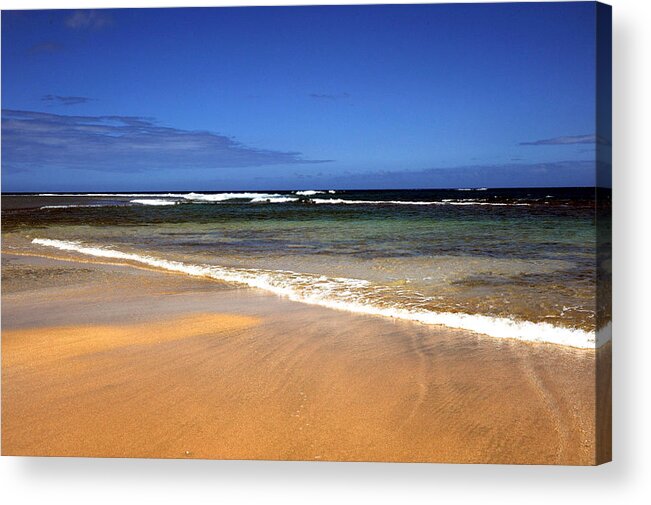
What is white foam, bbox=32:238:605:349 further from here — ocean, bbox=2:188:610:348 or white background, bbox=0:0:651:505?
white background, bbox=0:0:651:505

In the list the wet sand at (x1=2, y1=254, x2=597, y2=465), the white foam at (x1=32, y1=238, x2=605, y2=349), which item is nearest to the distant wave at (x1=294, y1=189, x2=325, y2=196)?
the white foam at (x1=32, y1=238, x2=605, y2=349)

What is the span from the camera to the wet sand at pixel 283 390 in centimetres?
317

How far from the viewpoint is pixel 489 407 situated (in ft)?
10.4

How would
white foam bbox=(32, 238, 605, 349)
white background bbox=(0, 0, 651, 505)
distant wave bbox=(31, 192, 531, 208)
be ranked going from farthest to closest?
distant wave bbox=(31, 192, 531, 208) < white foam bbox=(32, 238, 605, 349) < white background bbox=(0, 0, 651, 505)

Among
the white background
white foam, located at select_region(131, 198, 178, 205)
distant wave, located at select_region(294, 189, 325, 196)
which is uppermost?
distant wave, located at select_region(294, 189, 325, 196)

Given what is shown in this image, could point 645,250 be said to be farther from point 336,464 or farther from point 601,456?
point 336,464

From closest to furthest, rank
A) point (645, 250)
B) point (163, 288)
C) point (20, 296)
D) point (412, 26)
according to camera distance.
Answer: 1. point (645, 250)
2. point (412, 26)
3. point (20, 296)
4. point (163, 288)

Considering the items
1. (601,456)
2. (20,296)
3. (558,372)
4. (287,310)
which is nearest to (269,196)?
(287,310)

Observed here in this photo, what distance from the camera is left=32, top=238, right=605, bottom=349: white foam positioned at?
3523 millimetres

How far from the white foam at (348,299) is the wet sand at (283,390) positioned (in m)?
0.08

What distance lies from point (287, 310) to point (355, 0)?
1.66 m

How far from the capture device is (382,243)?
394 cm

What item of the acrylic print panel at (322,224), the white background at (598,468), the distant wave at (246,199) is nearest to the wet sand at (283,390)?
the acrylic print panel at (322,224)

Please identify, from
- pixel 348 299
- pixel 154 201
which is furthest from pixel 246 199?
pixel 348 299
